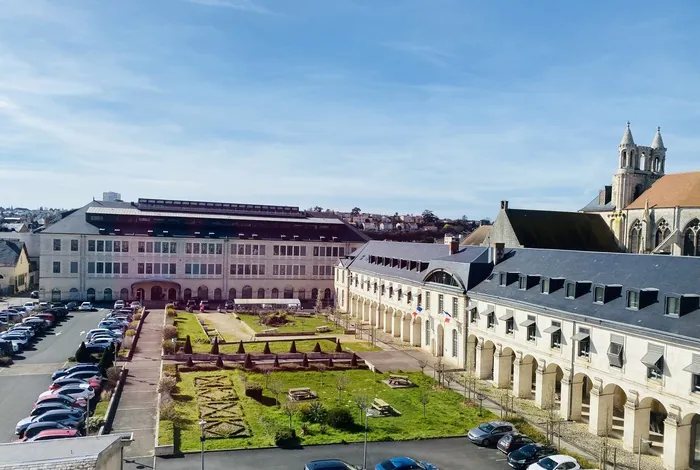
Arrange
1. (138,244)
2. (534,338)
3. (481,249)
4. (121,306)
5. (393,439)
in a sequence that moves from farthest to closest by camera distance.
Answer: (138,244) → (121,306) → (481,249) → (534,338) → (393,439)

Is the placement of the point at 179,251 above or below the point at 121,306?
above

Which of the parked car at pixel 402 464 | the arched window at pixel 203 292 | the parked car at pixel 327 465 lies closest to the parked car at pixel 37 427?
the parked car at pixel 327 465

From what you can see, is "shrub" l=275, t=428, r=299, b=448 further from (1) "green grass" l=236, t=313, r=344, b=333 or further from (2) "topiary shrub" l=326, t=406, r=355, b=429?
(1) "green grass" l=236, t=313, r=344, b=333

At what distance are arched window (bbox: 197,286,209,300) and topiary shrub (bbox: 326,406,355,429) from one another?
61563mm

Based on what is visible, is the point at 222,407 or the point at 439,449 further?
the point at 222,407

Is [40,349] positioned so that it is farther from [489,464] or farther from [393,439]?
[489,464]

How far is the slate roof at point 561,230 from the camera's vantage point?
6391 cm

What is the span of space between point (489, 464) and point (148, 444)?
60.6ft

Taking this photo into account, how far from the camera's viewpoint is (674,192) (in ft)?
214

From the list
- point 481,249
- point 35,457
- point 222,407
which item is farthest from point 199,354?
point 35,457

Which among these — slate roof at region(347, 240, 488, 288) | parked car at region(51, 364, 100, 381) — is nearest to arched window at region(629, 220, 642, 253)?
slate roof at region(347, 240, 488, 288)

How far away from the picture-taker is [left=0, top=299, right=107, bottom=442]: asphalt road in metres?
35.8

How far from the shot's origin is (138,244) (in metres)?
88.8

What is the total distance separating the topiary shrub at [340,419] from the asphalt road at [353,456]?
2.79 meters
